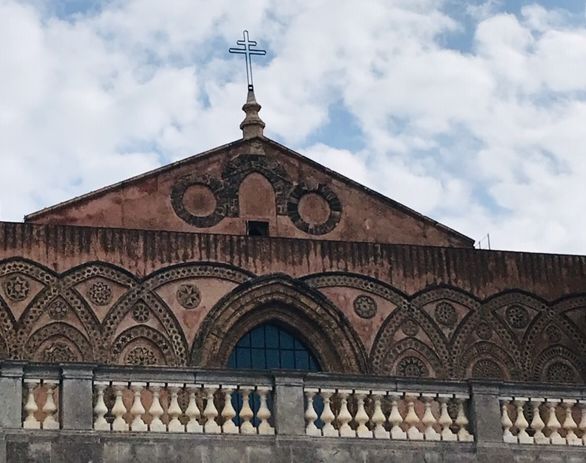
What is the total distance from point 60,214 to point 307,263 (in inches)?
160

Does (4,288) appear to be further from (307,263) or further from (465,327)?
(465,327)

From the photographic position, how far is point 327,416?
17578 mm

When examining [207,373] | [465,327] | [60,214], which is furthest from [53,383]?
[465,327]

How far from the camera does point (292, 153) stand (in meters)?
26.9

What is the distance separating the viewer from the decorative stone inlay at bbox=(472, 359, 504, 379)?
25.5 metres

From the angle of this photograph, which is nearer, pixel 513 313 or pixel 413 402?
pixel 413 402

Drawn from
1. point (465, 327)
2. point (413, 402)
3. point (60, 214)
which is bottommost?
point (413, 402)

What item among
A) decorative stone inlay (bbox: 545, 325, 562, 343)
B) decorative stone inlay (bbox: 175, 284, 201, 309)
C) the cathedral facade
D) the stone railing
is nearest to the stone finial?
the cathedral facade

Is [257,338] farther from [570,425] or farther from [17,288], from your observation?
[570,425]

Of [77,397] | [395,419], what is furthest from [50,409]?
[395,419]

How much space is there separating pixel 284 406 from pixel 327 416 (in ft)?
1.75

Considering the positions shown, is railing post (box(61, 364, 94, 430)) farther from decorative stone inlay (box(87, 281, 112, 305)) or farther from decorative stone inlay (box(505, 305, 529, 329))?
decorative stone inlay (box(505, 305, 529, 329))

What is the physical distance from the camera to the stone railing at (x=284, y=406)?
16.8 metres

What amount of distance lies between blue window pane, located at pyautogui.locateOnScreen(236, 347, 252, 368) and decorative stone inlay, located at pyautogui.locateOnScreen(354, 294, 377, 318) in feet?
6.47
